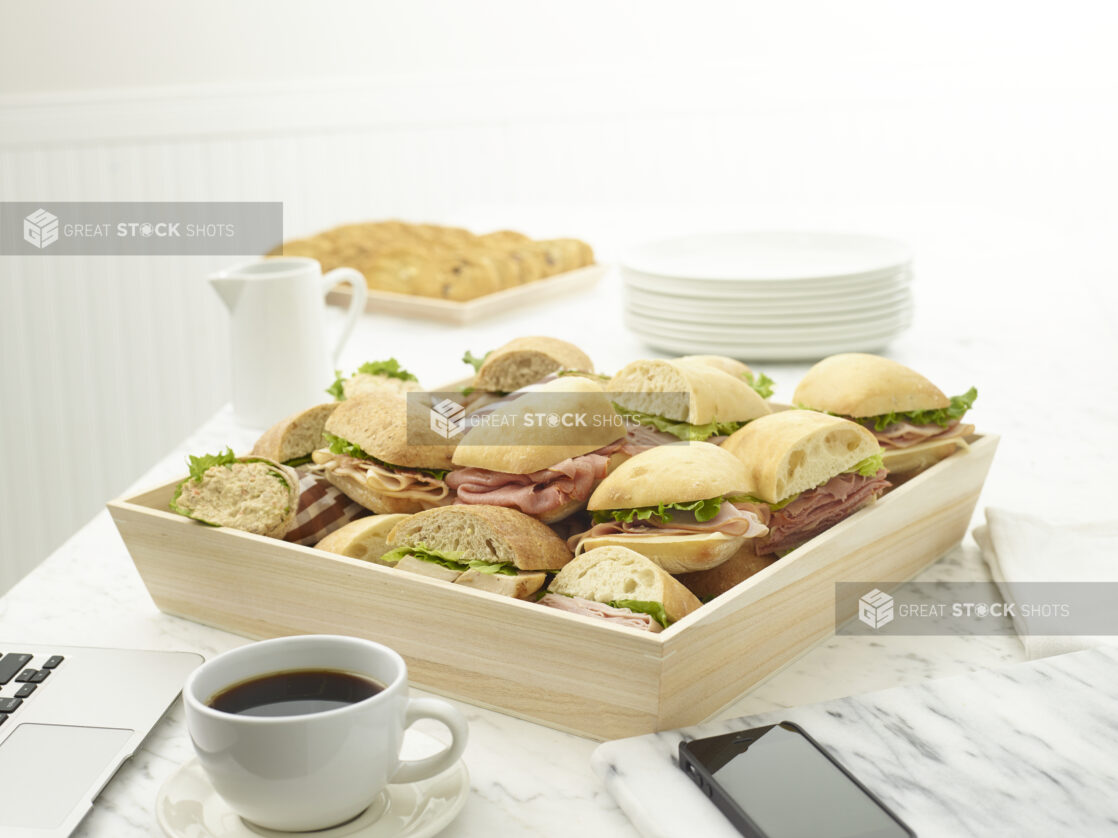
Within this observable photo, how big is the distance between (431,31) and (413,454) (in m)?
4.16

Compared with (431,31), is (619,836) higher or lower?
lower

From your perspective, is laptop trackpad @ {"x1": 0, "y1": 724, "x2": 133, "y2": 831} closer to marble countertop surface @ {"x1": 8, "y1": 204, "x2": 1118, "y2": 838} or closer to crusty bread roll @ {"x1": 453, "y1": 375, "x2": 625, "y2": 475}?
marble countertop surface @ {"x1": 8, "y1": 204, "x2": 1118, "y2": 838}

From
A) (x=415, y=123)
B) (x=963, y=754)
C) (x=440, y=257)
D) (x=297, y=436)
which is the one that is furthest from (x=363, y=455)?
(x=415, y=123)

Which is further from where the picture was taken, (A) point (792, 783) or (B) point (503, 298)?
(B) point (503, 298)

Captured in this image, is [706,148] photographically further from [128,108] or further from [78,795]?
[78,795]

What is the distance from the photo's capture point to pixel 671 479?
110 cm

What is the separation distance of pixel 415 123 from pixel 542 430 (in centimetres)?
415

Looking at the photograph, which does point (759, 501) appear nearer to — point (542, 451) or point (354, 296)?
point (542, 451)

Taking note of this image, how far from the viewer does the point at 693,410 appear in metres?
1.27

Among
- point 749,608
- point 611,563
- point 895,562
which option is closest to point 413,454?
point 611,563

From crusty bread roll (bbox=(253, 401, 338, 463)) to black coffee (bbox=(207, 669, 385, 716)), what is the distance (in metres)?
0.57

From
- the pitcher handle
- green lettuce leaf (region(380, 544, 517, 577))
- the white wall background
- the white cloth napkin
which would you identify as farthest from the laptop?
the white wall background

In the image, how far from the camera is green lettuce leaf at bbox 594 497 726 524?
1083 millimetres

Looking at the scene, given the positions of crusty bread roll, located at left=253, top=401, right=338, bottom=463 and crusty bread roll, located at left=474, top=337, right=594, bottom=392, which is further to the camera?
crusty bread roll, located at left=474, top=337, right=594, bottom=392
